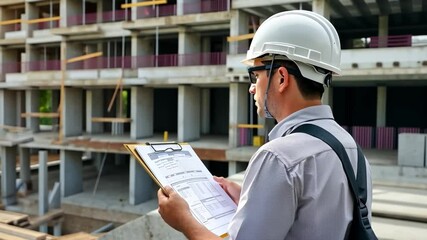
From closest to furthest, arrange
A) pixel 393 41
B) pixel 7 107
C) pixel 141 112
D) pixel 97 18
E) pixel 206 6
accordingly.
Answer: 1. pixel 393 41
2. pixel 206 6
3. pixel 141 112
4. pixel 97 18
5. pixel 7 107

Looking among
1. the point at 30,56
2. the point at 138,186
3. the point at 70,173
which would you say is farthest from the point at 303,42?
the point at 30,56

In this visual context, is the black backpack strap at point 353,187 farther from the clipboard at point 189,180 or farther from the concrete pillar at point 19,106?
the concrete pillar at point 19,106

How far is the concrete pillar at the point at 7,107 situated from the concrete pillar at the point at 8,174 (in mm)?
5511

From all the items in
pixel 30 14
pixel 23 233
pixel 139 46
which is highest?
pixel 30 14

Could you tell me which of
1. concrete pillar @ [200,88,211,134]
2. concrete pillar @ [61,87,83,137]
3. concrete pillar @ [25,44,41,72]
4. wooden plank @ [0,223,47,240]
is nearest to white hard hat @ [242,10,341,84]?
wooden plank @ [0,223,47,240]

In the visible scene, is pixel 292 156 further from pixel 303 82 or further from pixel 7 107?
pixel 7 107

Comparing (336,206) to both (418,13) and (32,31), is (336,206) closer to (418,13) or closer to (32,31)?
(418,13)

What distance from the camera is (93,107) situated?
25328 millimetres

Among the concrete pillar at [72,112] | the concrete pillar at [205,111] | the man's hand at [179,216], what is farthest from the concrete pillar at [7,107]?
the man's hand at [179,216]

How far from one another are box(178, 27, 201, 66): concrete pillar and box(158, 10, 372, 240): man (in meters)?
18.6

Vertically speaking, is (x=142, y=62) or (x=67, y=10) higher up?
(x=67, y=10)

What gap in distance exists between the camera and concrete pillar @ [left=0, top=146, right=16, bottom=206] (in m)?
21.8

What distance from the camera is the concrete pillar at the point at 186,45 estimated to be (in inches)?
798

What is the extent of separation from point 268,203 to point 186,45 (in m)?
19.8
